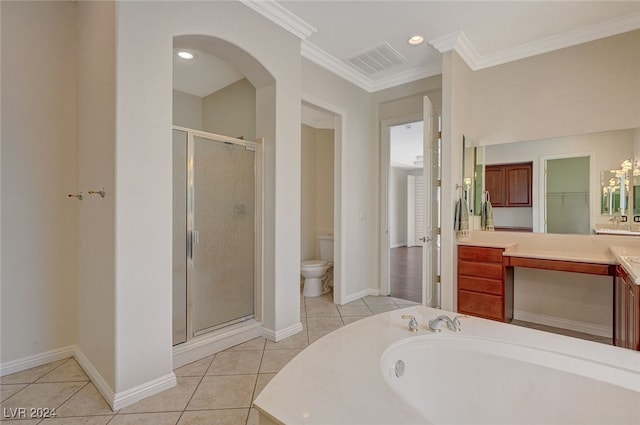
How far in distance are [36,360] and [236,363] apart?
4.56 ft

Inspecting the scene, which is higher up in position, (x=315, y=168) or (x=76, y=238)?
(x=315, y=168)

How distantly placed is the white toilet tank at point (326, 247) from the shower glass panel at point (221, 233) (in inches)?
74.6

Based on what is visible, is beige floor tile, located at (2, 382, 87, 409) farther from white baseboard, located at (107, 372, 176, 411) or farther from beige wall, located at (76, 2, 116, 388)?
white baseboard, located at (107, 372, 176, 411)

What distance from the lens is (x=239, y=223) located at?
2516mm

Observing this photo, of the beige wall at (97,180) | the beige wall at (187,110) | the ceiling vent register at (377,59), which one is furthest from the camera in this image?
the beige wall at (187,110)

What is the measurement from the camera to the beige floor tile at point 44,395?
1686 mm

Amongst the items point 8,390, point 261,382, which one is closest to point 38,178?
point 8,390

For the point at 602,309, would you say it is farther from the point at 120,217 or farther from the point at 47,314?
the point at 47,314

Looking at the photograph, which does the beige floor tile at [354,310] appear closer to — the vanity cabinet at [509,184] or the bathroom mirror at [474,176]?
the bathroom mirror at [474,176]

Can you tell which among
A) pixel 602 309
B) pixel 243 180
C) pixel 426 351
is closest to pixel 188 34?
pixel 243 180

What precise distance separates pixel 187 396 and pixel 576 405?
1.91m

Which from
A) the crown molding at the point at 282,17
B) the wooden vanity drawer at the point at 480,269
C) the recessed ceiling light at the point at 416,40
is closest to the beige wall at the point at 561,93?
the recessed ceiling light at the point at 416,40

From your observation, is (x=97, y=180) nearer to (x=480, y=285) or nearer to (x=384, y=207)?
(x=384, y=207)

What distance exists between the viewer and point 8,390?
1.82 m
